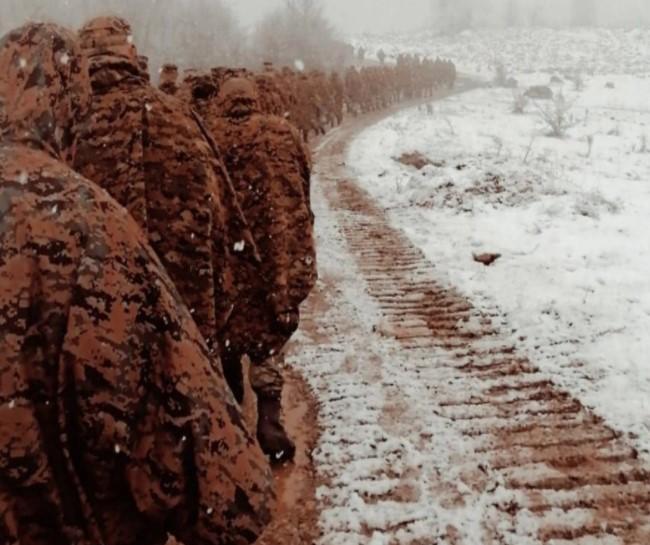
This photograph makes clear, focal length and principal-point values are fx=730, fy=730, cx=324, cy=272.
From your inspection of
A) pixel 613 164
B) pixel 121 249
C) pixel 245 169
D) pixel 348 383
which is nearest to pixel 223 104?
pixel 245 169

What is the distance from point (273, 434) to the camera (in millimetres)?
4070

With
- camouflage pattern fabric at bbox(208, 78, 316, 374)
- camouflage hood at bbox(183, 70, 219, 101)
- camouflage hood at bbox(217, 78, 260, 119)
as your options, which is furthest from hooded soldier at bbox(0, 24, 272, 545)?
camouflage hood at bbox(183, 70, 219, 101)

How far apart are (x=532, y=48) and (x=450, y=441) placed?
2855 inches

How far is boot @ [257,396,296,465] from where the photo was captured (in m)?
4.06

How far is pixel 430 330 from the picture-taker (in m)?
6.05

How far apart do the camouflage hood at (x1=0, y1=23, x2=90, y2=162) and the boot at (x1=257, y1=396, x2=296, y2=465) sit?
108 inches

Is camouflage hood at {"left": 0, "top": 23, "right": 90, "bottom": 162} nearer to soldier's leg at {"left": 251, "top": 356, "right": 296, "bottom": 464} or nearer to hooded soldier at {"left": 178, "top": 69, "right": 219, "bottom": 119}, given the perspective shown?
hooded soldier at {"left": 178, "top": 69, "right": 219, "bottom": 119}

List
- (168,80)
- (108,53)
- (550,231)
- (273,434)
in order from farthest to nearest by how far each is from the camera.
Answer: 1. (550,231)
2. (168,80)
3. (273,434)
4. (108,53)

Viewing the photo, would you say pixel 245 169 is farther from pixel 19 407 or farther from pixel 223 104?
pixel 19 407

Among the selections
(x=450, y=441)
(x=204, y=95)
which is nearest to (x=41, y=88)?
(x=204, y=95)

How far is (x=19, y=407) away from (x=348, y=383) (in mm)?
3779

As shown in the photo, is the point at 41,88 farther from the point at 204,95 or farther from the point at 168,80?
the point at 168,80

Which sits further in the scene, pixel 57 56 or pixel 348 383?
pixel 348 383

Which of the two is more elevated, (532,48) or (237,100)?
(532,48)
